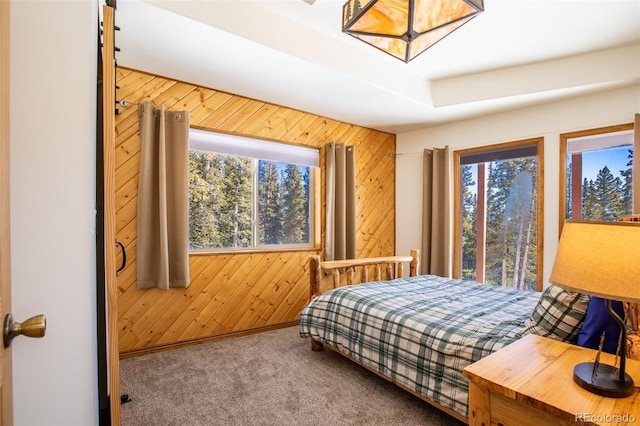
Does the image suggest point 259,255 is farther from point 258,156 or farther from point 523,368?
point 523,368

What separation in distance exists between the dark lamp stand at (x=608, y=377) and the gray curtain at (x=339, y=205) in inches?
111

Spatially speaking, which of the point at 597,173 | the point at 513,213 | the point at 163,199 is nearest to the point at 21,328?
the point at 163,199

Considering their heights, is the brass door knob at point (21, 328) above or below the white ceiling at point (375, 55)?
below

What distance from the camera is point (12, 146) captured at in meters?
0.82

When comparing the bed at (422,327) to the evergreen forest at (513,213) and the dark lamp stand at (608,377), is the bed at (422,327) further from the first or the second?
the evergreen forest at (513,213)

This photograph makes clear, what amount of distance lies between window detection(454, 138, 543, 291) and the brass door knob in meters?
4.01

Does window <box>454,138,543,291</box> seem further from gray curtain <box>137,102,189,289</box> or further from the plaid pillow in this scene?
gray curtain <box>137,102,189,289</box>

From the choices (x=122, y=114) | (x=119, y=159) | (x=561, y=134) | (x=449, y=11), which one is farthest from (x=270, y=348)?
(x=561, y=134)

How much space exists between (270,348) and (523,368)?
219cm

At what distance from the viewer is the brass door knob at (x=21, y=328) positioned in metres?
0.63

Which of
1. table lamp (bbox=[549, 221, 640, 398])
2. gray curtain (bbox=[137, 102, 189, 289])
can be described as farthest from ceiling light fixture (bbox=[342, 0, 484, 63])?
gray curtain (bbox=[137, 102, 189, 289])

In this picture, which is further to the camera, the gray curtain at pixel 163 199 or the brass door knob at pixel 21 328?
the gray curtain at pixel 163 199

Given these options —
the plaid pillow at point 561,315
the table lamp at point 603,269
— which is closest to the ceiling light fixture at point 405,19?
the table lamp at point 603,269

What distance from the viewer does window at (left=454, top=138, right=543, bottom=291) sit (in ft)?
11.6
